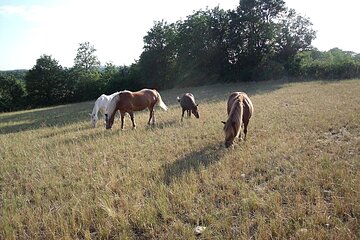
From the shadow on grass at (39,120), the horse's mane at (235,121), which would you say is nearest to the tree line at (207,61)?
the shadow on grass at (39,120)

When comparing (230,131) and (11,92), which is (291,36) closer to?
(230,131)

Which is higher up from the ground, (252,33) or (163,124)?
(252,33)

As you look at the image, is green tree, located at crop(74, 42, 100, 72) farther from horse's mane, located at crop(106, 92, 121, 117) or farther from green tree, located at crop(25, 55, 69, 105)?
horse's mane, located at crop(106, 92, 121, 117)

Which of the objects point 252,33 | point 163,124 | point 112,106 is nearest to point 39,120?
point 112,106

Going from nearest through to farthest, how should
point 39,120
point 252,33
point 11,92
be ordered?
point 39,120
point 252,33
point 11,92

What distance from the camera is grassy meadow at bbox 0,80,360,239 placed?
4.19 meters

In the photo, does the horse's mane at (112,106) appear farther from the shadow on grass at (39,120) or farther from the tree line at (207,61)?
the tree line at (207,61)

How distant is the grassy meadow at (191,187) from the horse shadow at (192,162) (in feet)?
0.09

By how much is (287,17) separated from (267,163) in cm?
3478

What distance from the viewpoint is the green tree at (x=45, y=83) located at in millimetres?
41688

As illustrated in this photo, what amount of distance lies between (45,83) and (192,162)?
135 feet

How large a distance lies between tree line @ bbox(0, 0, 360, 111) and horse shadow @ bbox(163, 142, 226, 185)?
29697 millimetres

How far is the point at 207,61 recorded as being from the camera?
39.5 meters

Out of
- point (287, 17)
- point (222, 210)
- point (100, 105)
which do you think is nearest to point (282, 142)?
point (222, 210)
